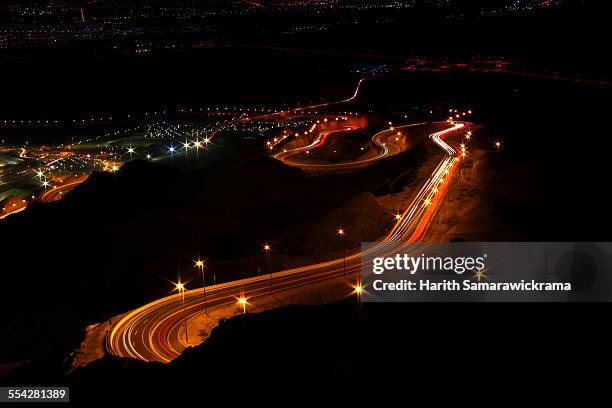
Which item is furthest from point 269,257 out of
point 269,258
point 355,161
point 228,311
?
point 355,161

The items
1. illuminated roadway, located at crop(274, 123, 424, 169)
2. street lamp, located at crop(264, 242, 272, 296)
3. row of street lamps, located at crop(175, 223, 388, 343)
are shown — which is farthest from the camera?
A: illuminated roadway, located at crop(274, 123, 424, 169)

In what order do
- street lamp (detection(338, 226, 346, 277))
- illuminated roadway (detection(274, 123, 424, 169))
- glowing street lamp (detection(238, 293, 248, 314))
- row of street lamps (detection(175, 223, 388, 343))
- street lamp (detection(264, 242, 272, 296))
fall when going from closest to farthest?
row of street lamps (detection(175, 223, 388, 343))
glowing street lamp (detection(238, 293, 248, 314))
street lamp (detection(264, 242, 272, 296))
street lamp (detection(338, 226, 346, 277))
illuminated roadway (detection(274, 123, 424, 169))

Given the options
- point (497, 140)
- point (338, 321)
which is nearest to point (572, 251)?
point (338, 321)

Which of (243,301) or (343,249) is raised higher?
(243,301)

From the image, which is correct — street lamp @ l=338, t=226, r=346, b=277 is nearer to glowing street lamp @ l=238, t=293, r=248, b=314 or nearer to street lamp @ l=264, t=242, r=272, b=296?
street lamp @ l=264, t=242, r=272, b=296

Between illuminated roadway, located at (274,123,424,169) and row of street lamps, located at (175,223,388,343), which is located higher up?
row of street lamps, located at (175,223,388,343)

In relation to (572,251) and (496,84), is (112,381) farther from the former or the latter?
(496,84)

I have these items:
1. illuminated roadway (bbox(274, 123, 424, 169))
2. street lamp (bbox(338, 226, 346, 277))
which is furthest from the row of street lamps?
illuminated roadway (bbox(274, 123, 424, 169))

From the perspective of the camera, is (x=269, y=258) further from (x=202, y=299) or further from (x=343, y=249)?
(x=202, y=299)

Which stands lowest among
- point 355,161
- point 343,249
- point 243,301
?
point 355,161
